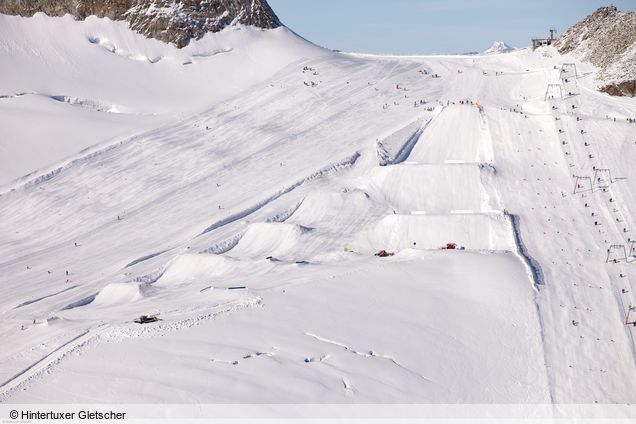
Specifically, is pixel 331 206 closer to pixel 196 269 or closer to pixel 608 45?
pixel 196 269

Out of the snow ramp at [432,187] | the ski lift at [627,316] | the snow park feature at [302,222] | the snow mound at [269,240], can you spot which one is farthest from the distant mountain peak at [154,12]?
the ski lift at [627,316]

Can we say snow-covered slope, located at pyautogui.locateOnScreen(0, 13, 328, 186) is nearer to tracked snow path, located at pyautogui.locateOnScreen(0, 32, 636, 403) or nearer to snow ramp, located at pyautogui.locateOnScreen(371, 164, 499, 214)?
tracked snow path, located at pyautogui.locateOnScreen(0, 32, 636, 403)

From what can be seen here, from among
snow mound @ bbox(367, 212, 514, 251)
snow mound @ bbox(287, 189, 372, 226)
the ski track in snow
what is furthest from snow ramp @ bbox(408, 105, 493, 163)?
the ski track in snow

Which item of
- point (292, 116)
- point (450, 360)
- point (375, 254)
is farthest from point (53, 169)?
point (450, 360)

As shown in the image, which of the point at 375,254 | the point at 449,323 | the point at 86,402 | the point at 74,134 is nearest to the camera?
the point at 86,402

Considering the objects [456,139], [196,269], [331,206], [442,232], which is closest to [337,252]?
[442,232]

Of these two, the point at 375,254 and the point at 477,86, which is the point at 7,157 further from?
the point at 477,86

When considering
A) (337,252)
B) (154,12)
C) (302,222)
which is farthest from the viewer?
(154,12)
